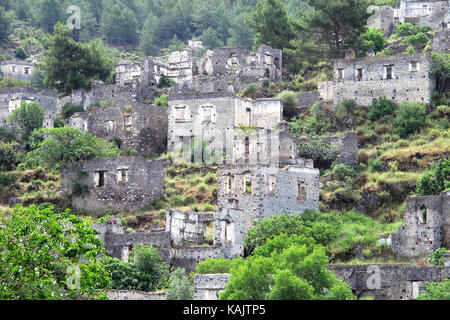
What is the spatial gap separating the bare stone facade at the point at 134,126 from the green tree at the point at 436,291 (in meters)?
27.7

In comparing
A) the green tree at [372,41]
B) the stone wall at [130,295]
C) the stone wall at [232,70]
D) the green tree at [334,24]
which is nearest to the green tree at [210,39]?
the stone wall at [232,70]

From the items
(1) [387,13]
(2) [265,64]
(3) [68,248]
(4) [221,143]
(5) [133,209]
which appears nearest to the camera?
(3) [68,248]

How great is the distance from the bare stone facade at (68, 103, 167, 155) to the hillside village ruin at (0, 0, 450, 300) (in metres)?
0.06

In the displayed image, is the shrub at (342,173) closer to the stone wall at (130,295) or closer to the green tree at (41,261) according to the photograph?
the stone wall at (130,295)

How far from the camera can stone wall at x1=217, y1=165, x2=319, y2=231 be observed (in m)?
54.1

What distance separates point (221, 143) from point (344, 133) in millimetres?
7116

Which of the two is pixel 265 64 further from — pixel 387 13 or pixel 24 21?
pixel 24 21

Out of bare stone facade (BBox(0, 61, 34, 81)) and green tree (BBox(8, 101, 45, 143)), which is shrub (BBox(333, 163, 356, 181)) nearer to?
green tree (BBox(8, 101, 45, 143))

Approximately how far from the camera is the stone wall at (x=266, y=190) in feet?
177

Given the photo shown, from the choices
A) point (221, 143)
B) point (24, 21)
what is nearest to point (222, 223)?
point (221, 143)

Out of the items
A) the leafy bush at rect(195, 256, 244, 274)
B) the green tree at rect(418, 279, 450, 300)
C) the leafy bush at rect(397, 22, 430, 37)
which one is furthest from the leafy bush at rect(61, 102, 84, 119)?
the green tree at rect(418, 279, 450, 300)

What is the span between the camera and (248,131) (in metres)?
63.1

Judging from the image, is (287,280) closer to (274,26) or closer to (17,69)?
(274,26)
